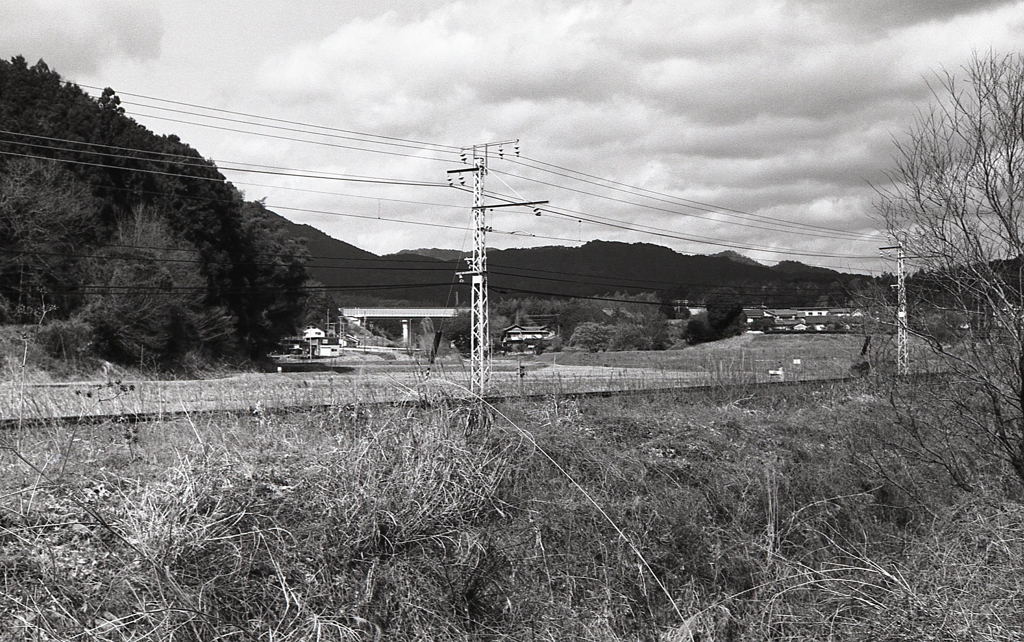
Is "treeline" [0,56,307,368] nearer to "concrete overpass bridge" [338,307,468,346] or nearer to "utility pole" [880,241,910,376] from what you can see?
"concrete overpass bridge" [338,307,468,346]

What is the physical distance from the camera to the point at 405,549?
23.2 feet

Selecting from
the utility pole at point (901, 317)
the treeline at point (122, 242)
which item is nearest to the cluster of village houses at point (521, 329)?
the treeline at point (122, 242)

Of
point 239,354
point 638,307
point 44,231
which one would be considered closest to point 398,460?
point 44,231

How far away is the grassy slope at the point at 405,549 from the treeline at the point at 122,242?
3009 cm

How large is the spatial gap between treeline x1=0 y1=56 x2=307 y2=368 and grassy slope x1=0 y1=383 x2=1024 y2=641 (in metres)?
30.1

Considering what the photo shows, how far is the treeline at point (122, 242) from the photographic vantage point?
42406 mm

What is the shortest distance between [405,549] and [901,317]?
9977 millimetres

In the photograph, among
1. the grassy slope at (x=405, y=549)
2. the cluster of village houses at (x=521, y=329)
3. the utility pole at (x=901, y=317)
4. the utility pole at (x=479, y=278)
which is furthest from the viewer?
the cluster of village houses at (x=521, y=329)

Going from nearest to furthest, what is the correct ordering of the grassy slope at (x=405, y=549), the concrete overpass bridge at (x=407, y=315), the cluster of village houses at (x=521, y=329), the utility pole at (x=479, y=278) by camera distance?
1. the grassy slope at (x=405, y=549)
2. the concrete overpass bridge at (x=407, y=315)
3. the utility pole at (x=479, y=278)
4. the cluster of village houses at (x=521, y=329)

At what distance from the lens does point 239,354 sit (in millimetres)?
55500

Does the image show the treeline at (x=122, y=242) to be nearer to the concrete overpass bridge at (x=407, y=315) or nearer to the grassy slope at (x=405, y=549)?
the concrete overpass bridge at (x=407, y=315)

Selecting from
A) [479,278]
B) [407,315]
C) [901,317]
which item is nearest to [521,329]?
[407,315]

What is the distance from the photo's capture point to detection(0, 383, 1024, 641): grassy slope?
5816mm

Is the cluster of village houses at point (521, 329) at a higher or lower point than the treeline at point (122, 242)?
lower
